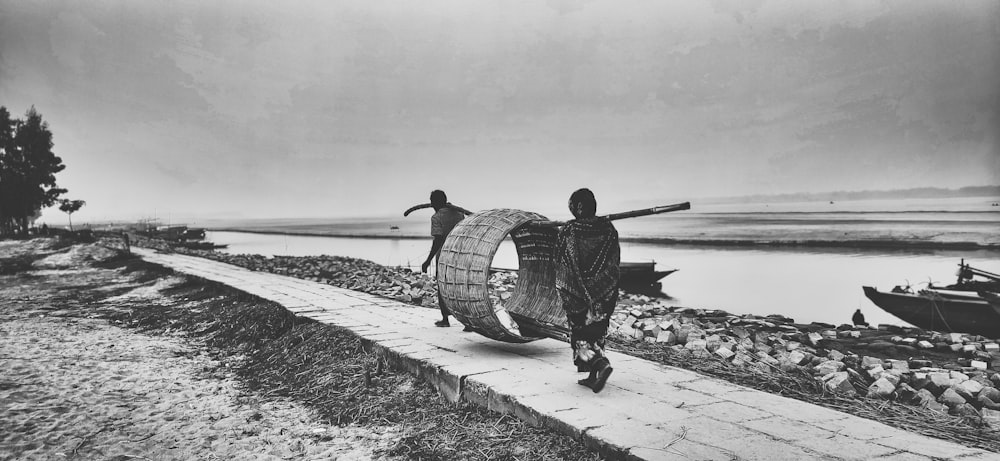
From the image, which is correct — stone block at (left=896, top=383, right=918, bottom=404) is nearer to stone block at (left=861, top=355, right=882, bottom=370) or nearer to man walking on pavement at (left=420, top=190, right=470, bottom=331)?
stone block at (left=861, top=355, right=882, bottom=370)

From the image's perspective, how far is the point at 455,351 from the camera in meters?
4.96

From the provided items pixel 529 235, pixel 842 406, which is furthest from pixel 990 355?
pixel 529 235

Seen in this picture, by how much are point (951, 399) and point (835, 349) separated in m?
3.91

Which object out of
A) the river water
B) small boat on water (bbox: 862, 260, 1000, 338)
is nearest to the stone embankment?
small boat on water (bbox: 862, 260, 1000, 338)

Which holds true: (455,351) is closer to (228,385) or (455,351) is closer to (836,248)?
(228,385)

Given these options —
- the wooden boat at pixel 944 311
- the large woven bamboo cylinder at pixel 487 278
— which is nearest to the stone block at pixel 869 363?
the large woven bamboo cylinder at pixel 487 278

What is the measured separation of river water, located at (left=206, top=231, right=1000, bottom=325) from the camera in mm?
16531

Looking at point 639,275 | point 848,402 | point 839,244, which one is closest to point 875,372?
point 848,402

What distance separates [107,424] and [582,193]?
3.82m

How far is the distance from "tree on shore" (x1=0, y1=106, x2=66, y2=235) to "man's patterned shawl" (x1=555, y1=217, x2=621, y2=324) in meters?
44.8

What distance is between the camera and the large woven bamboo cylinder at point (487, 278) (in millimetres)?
4570

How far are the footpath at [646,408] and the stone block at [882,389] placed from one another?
1.62m

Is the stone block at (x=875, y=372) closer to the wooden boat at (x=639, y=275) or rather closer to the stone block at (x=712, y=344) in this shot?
the stone block at (x=712, y=344)

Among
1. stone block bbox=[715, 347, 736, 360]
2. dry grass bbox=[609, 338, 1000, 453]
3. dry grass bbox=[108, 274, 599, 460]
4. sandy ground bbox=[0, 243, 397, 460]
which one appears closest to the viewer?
dry grass bbox=[609, 338, 1000, 453]
